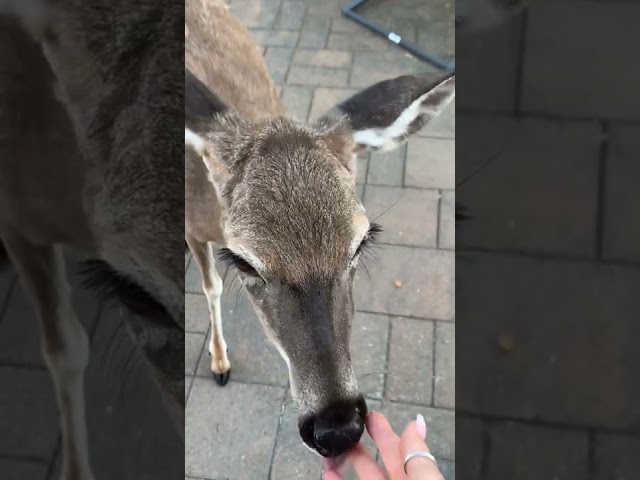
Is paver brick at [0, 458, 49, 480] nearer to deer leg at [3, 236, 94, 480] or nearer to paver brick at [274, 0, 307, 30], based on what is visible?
Result: deer leg at [3, 236, 94, 480]

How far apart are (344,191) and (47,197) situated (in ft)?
3.96

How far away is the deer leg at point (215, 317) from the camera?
9.39ft

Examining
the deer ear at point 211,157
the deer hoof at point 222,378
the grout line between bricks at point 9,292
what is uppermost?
the grout line between bricks at point 9,292

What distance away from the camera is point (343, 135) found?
204 cm

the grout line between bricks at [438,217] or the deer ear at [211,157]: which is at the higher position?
the deer ear at [211,157]

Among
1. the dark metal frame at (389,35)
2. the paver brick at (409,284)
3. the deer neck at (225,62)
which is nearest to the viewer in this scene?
the deer neck at (225,62)

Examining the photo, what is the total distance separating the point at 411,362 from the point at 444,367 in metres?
0.16

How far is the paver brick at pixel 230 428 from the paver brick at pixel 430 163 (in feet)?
5.20

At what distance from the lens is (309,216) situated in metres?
1.68
